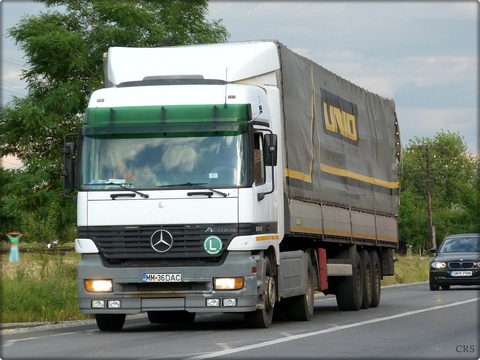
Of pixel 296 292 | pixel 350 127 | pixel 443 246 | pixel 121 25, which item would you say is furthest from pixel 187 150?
pixel 443 246

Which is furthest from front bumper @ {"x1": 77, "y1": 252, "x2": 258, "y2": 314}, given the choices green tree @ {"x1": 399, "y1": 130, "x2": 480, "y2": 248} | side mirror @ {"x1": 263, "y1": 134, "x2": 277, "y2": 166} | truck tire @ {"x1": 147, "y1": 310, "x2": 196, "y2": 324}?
green tree @ {"x1": 399, "y1": 130, "x2": 480, "y2": 248}

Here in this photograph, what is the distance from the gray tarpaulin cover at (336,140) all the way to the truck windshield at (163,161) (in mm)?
2225

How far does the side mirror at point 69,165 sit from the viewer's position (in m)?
16.5

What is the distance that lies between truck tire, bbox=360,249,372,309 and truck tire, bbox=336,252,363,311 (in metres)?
0.62

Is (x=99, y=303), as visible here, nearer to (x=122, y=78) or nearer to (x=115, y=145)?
(x=115, y=145)

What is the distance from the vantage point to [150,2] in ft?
120

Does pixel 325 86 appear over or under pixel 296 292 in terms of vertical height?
over

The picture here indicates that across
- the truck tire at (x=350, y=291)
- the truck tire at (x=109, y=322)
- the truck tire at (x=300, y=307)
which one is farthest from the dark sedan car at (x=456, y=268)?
the truck tire at (x=109, y=322)

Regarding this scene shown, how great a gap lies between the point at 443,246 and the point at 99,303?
891 inches

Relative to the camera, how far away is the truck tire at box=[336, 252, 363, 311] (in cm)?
2323

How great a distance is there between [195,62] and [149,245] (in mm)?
2874

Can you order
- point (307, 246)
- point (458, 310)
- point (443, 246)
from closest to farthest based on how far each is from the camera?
1. point (307, 246)
2. point (458, 310)
3. point (443, 246)

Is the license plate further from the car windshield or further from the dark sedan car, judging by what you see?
the car windshield

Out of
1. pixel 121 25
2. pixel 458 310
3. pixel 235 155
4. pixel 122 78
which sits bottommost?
pixel 458 310
